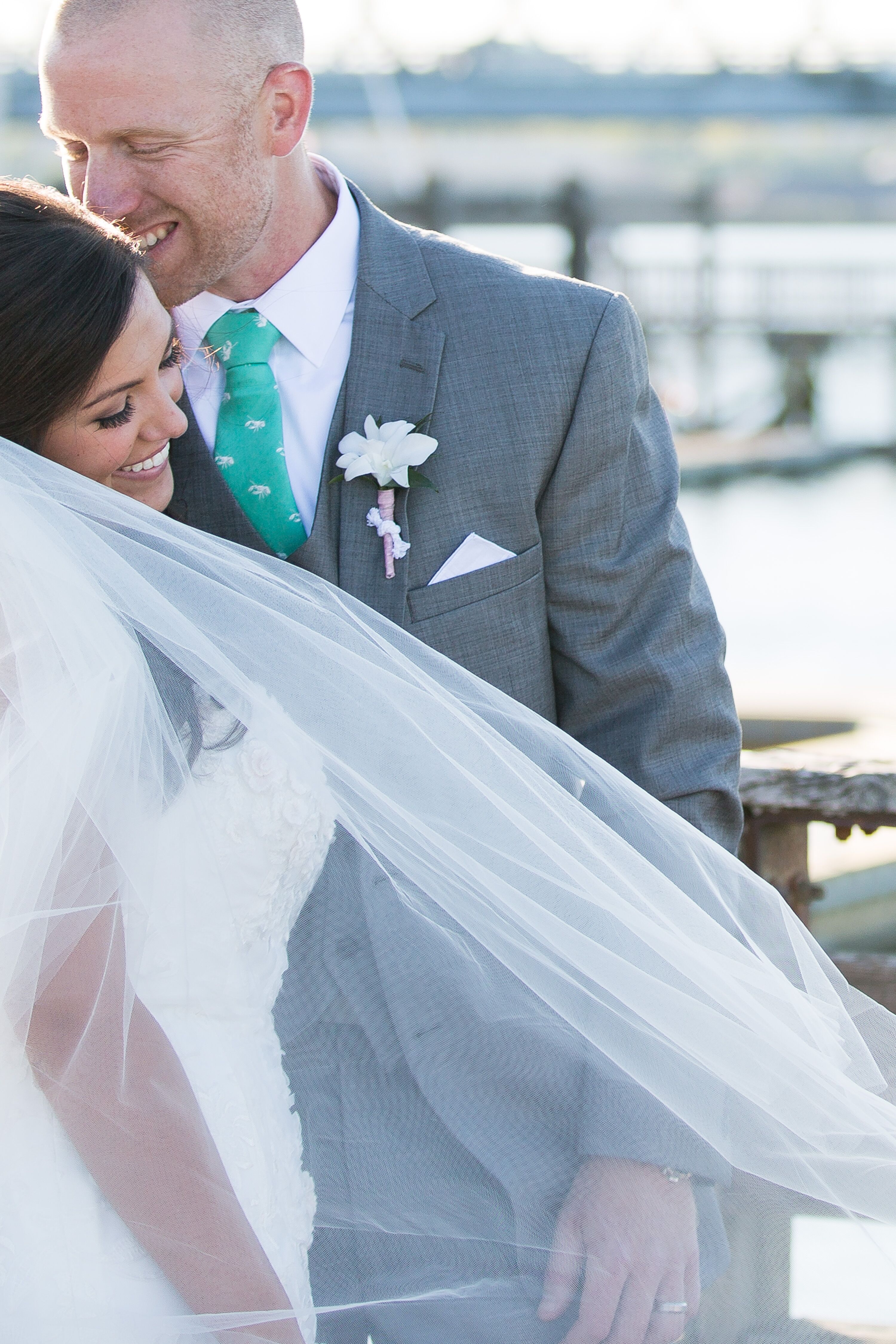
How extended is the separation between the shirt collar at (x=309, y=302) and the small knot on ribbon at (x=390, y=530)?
0.27 m

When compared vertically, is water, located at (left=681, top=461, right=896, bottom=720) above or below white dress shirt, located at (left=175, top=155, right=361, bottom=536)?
below

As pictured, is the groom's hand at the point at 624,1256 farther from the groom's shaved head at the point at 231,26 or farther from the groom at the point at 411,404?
the groom's shaved head at the point at 231,26

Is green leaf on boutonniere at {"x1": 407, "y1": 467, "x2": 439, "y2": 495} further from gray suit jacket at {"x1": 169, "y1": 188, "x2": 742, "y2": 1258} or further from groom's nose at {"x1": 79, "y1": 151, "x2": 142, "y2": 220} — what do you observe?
groom's nose at {"x1": 79, "y1": 151, "x2": 142, "y2": 220}

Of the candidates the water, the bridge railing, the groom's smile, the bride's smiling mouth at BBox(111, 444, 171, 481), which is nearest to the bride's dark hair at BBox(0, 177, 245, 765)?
the bride's smiling mouth at BBox(111, 444, 171, 481)

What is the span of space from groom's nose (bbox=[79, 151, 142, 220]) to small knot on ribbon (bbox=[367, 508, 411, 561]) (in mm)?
499

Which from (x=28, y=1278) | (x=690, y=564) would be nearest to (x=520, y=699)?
(x=690, y=564)

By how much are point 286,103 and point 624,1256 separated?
5.05 feet

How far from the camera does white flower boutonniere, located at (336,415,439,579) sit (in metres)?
1.81

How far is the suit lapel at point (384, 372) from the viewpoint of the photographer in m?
1.83

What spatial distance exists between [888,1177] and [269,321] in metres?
1.31

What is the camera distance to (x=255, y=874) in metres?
1.35

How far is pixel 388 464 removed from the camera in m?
1.81

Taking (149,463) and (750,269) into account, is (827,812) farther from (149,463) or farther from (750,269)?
(750,269)

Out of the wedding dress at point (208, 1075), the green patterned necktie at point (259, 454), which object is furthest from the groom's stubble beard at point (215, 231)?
the wedding dress at point (208, 1075)
